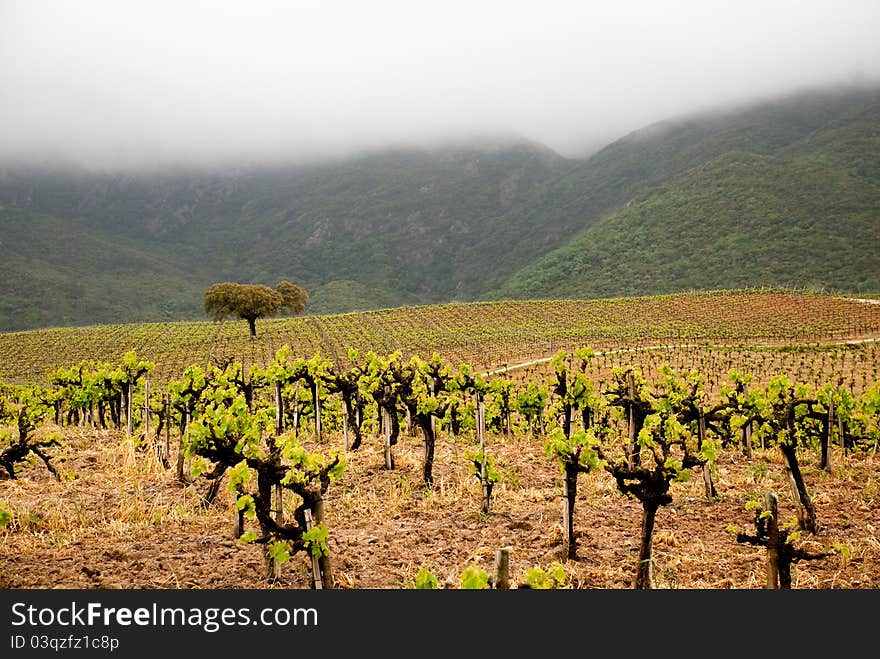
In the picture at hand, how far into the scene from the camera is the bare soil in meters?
6.55

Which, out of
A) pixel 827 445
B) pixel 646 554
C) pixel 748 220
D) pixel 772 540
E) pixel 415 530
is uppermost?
pixel 748 220

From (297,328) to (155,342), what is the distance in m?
15.6

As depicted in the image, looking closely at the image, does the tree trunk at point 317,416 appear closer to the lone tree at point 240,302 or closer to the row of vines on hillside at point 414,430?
the row of vines on hillside at point 414,430

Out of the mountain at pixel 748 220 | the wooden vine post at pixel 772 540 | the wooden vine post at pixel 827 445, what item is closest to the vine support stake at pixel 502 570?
the wooden vine post at pixel 772 540

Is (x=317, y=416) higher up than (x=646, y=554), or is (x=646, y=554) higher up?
(x=317, y=416)

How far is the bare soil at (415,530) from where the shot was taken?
6551 mm

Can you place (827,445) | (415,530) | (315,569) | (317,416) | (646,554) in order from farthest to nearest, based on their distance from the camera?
(317,416), (827,445), (415,530), (646,554), (315,569)

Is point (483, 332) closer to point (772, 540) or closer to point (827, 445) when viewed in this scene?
point (827, 445)

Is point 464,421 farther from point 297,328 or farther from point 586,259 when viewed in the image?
point 586,259

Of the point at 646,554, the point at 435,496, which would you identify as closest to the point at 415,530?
the point at 435,496

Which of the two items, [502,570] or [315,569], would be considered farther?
[315,569]

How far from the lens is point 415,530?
8062 millimetres

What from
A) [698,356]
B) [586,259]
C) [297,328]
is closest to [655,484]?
[698,356]

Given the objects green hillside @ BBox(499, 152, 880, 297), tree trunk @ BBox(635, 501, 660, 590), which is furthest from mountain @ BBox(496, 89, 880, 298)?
tree trunk @ BBox(635, 501, 660, 590)
